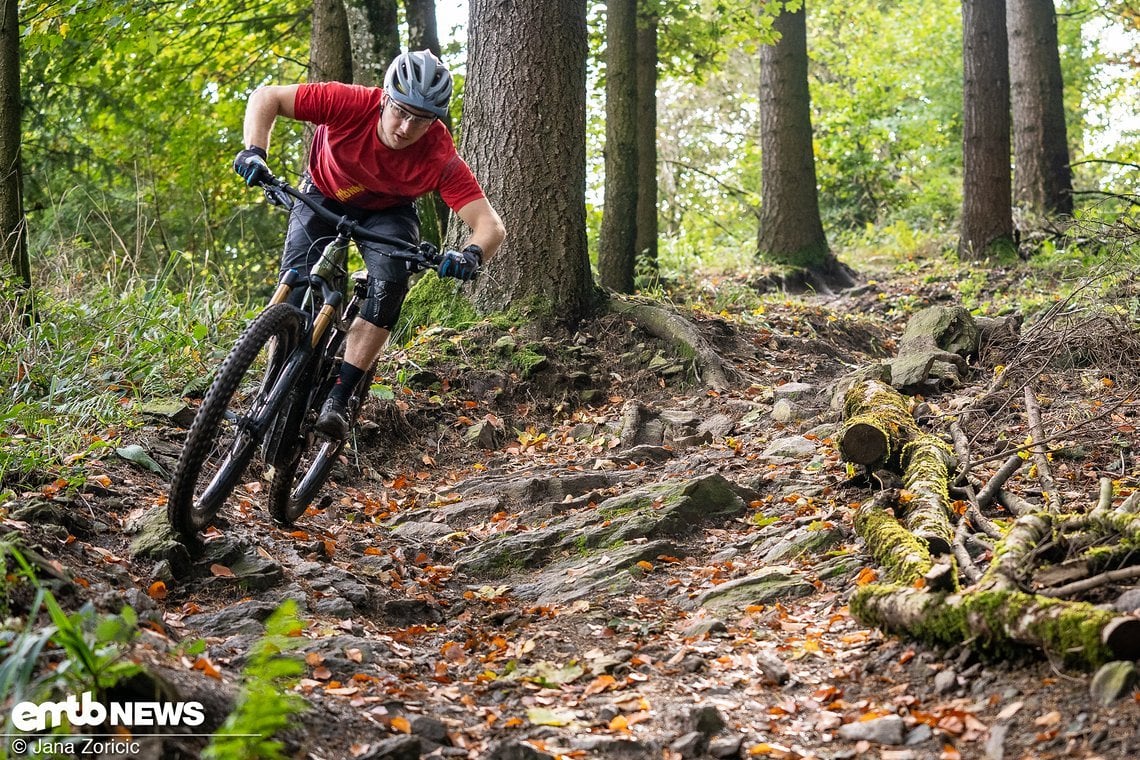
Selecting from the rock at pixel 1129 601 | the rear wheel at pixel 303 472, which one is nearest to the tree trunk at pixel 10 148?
the rear wheel at pixel 303 472

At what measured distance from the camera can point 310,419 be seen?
530cm

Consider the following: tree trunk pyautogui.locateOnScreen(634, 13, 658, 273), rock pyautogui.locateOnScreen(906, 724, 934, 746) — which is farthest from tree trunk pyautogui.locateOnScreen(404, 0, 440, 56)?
rock pyautogui.locateOnScreen(906, 724, 934, 746)

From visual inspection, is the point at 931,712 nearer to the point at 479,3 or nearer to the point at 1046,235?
the point at 479,3

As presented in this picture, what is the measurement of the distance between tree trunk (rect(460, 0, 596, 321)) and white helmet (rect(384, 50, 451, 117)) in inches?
157

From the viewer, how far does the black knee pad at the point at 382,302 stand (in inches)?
207

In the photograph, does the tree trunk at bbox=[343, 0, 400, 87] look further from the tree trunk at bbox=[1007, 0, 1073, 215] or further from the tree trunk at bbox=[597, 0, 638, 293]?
the tree trunk at bbox=[1007, 0, 1073, 215]

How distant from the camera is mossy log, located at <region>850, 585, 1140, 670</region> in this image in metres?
3.04

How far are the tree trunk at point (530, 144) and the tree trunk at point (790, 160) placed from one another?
660cm

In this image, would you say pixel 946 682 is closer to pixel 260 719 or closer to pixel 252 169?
pixel 260 719

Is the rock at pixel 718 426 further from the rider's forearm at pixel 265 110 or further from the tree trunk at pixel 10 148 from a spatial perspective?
the tree trunk at pixel 10 148

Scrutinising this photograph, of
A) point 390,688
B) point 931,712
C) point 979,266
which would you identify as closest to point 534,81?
point 390,688

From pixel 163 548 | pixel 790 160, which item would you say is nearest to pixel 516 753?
pixel 163 548

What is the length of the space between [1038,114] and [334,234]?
1432cm

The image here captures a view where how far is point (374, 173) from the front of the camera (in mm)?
5328
